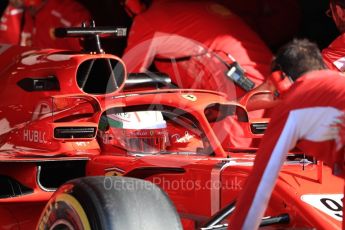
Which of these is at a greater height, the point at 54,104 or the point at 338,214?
the point at 54,104

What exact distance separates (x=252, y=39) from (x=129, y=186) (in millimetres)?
4094

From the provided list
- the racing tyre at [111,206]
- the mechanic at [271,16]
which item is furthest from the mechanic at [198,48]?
the racing tyre at [111,206]

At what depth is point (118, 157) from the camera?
16.1 ft

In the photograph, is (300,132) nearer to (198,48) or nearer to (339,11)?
(339,11)

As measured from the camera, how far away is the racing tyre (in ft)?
12.5

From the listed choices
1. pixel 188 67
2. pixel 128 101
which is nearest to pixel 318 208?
pixel 128 101

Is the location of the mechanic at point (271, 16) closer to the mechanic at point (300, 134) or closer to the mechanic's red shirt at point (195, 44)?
the mechanic's red shirt at point (195, 44)

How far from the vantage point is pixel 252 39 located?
7.89 m

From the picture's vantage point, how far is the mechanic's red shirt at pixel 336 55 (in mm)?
6082

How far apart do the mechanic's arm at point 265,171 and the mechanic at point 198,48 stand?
3.98 m

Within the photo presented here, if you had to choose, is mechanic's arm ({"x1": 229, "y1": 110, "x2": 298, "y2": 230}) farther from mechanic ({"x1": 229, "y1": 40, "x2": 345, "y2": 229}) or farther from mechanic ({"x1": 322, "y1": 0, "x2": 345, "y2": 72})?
mechanic ({"x1": 322, "y1": 0, "x2": 345, "y2": 72})

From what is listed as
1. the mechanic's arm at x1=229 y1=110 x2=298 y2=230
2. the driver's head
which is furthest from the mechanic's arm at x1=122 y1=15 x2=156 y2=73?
the mechanic's arm at x1=229 y1=110 x2=298 y2=230

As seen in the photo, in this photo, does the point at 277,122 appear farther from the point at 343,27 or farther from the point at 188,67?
the point at 188,67

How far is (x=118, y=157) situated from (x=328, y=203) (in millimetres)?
1292
